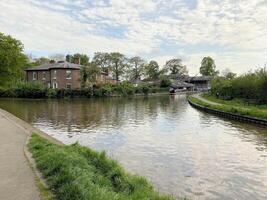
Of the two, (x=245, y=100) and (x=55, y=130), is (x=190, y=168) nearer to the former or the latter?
(x=55, y=130)

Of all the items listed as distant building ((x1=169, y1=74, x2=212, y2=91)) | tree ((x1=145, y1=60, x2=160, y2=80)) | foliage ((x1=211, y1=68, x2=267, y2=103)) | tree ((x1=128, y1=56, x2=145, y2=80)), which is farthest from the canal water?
distant building ((x1=169, y1=74, x2=212, y2=91))

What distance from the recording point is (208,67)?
138500 mm

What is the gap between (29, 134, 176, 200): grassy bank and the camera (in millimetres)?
6191

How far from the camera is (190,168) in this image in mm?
11969

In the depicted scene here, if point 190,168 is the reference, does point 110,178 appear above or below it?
above

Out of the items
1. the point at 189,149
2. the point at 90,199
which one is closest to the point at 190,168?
the point at 189,149

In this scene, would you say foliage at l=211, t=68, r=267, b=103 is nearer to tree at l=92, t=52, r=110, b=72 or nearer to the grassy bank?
the grassy bank

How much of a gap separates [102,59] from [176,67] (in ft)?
193

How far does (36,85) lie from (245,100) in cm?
4225

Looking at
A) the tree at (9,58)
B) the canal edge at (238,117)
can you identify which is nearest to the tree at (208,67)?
the tree at (9,58)

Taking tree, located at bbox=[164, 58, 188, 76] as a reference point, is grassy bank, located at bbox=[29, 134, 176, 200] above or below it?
below

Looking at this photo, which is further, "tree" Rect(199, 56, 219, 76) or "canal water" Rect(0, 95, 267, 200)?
"tree" Rect(199, 56, 219, 76)

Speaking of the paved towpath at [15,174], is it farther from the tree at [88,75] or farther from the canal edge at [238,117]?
the tree at [88,75]

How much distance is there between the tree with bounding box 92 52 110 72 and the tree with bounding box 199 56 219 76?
59.6 m
